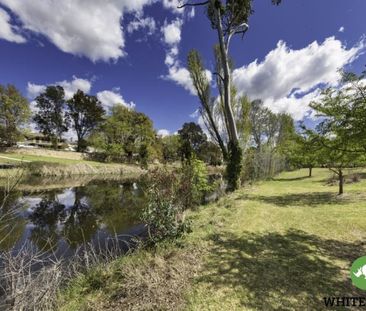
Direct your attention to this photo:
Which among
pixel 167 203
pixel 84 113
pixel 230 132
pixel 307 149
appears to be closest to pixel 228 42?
pixel 230 132

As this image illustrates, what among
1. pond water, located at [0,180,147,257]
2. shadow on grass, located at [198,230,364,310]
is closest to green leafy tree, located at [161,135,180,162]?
pond water, located at [0,180,147,257]

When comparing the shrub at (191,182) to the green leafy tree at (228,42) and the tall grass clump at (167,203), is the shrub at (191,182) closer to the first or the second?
the tall grass clump at (167,203)

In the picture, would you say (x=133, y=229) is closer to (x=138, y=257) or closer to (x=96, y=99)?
(x=138, y=257)

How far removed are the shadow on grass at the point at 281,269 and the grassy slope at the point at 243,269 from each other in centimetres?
1

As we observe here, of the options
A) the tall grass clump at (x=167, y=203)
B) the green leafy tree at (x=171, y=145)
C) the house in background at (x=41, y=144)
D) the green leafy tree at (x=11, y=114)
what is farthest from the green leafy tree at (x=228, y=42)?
the house in background at (x=41, y=144)

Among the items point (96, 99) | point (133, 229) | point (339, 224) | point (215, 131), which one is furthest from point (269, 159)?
point (96, 99)

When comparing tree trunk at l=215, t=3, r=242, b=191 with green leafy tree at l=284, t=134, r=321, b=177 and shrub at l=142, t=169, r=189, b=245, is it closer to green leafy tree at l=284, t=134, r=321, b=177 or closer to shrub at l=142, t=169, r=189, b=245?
green leafy tree at l=284, t=134, r=321, b=177

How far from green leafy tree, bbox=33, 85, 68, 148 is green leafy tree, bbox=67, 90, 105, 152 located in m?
1.85

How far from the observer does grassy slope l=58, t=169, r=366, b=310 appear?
3.16 meters

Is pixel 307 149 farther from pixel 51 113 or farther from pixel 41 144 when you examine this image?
pixel 41 144

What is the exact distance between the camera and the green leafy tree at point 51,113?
4169 centimetres

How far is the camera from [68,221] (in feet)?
28.5

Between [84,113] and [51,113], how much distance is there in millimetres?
6070

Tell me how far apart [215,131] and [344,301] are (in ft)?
40.7
